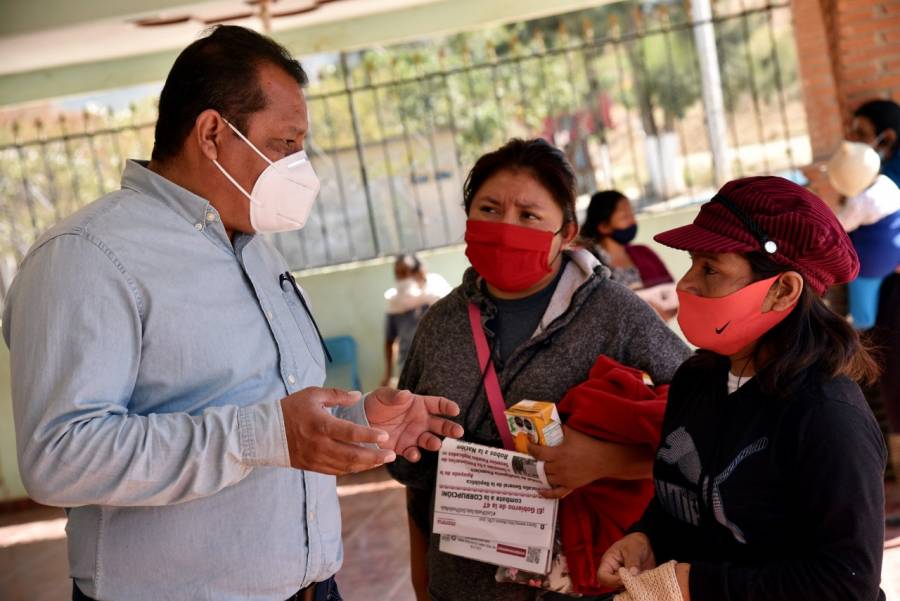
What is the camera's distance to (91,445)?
1655mm

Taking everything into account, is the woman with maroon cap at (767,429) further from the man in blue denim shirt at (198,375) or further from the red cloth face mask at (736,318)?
the man in blue denim shirt at (198,375)

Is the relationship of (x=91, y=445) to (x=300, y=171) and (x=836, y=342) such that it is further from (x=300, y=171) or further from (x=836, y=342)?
(x=836, y=342)

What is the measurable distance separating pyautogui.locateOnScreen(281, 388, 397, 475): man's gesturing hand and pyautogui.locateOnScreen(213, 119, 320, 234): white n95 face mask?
1.76ft

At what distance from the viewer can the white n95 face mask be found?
6.93 feet

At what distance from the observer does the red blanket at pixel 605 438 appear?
2303 mm

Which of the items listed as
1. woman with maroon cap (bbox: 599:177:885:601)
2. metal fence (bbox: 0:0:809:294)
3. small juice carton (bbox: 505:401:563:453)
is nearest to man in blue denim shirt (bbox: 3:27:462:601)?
small juice carton (bbox: 505:401:563:453)

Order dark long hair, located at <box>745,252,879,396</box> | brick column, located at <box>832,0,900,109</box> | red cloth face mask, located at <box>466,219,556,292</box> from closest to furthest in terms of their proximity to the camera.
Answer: dark long hair, located at <box>745,252,879,396</box> → red cloth face mask, located at <box>466,219,556,292</box> → brick column, located at <box>832,0,900,109</box>

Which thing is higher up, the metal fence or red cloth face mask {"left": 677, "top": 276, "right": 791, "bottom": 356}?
the metal fence

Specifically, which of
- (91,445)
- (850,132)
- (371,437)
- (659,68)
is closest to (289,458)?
(371,437)

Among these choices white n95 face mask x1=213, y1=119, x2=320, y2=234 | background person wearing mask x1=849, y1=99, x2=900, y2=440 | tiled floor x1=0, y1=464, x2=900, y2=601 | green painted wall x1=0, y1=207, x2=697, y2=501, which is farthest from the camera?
green painted wall x1=0, y1=207, x2=697, y2=501

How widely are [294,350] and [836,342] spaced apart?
1.04m

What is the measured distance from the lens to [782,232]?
1.91 meters

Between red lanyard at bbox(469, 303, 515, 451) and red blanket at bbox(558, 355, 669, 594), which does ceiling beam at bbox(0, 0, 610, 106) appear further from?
red blanket at bbox(558, 355, 669, 594)

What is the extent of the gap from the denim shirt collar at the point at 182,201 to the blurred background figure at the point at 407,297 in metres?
5.96
